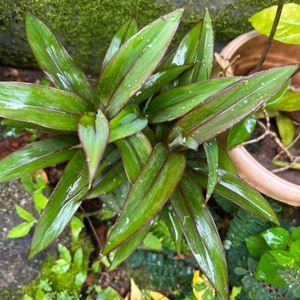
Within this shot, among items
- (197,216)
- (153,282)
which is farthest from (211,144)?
(153,282)

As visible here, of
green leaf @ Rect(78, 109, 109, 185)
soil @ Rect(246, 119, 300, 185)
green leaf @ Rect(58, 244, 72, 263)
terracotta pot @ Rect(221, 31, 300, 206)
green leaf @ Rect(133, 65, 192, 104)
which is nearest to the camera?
green leaf @ Rect(78, 109, 109, 185)

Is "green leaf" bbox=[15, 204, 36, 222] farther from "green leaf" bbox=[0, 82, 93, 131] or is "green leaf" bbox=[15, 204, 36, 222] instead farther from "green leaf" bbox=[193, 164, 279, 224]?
"green leaf" bbox=[193, 164, 279, 224]

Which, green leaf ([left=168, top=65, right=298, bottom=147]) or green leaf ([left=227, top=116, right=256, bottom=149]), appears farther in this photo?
green leaf ([left=227, top=116, right=256, bottom=149])

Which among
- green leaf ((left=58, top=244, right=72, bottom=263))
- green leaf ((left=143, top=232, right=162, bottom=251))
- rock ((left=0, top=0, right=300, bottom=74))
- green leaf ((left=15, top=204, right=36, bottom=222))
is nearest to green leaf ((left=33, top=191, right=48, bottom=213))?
green leaf ((left=15, top=204, right=36, bottom=222))

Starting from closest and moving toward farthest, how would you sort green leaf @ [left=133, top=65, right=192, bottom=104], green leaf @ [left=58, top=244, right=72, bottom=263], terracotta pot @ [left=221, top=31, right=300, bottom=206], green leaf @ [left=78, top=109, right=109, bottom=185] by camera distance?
green leaf @ [left=78, top=109, right=109, bottom=185] < green leaf @ [left=133, top=65, right=192, bottom=104] < terracotta pot @ [left=221, top=31, right=300, bottom=206] < green leaf @ [left=58, top=244, right=72, bottom=263]

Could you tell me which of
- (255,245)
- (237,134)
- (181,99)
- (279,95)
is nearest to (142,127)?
(181,99)

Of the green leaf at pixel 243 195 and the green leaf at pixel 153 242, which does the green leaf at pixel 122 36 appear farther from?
the green leaf at pixel 153 242

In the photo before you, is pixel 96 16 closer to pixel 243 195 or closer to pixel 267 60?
pixel 267 60
